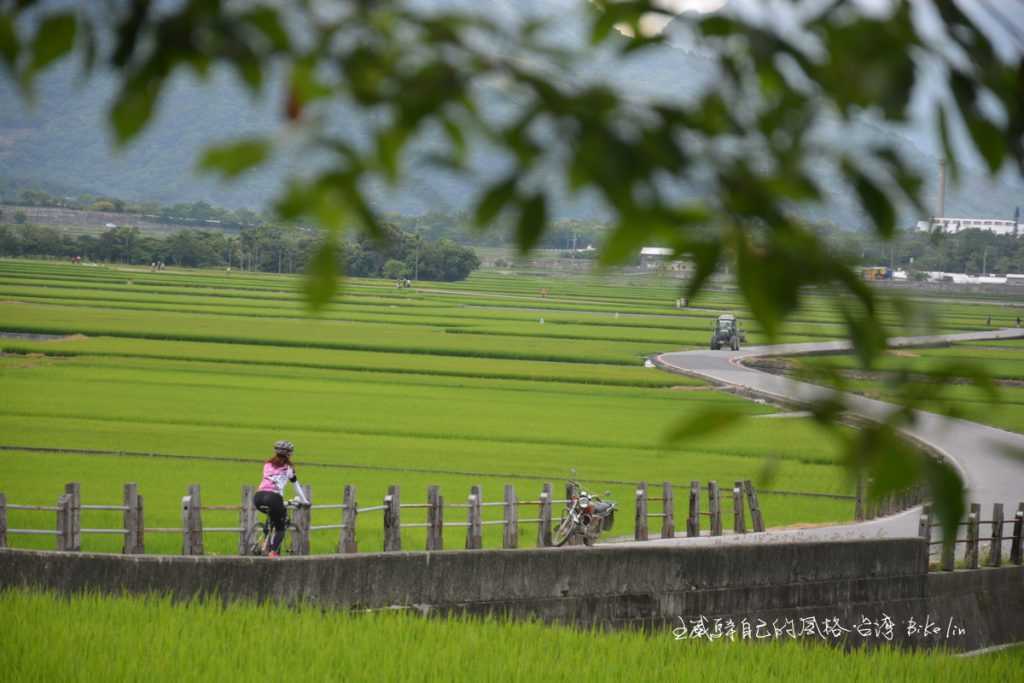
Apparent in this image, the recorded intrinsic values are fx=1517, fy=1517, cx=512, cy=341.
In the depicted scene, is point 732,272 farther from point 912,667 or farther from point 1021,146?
point 912,667

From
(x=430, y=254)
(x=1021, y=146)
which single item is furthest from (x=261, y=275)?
(x=1021, y=146)

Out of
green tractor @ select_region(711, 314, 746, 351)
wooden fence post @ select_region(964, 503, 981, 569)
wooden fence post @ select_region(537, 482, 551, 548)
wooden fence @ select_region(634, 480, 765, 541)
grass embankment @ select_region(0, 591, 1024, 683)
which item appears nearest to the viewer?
grass embankment @ select_region(0, 591, 1024, 683)

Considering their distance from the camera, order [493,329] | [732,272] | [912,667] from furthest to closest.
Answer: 1. [493,329]
2. [912,667]
3. [732,272]

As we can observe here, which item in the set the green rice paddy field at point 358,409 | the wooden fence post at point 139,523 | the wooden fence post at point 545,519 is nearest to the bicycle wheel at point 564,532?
the wooden fence post at point 545,519

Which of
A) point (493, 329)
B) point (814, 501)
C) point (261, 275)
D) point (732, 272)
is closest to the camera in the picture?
point (732, 272)

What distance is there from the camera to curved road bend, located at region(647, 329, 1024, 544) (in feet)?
8.76

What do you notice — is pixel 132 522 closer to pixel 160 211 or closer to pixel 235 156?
pixel 235 156

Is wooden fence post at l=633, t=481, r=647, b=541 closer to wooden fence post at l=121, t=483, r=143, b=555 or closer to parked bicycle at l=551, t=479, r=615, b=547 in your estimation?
parked bicycle at l=551, t=479, r=615, b=547

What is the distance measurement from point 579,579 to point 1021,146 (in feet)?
39.2

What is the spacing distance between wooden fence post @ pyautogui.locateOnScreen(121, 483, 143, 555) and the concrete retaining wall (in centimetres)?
156

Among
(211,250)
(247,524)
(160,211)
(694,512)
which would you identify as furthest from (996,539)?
(160,211)

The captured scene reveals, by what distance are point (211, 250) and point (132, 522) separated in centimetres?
12851

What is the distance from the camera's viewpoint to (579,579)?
47.6 ft

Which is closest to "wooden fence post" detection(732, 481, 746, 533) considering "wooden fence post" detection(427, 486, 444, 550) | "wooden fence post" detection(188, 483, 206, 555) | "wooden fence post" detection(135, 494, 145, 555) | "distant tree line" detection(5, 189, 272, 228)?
"wooden fence post" detection(427, 486, 444, 550)
